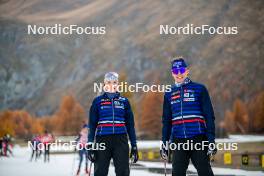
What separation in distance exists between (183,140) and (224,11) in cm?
19734

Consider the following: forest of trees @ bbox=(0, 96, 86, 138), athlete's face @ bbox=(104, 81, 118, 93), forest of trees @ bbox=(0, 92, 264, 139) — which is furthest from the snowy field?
forest of trees @ bbox=(0, 96, 86, 138)

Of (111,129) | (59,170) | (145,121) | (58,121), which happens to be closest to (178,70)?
(111,129)

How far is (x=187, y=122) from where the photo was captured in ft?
20.5

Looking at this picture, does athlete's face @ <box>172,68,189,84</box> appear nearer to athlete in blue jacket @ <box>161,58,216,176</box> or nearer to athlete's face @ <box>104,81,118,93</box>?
athlete in blue jacket @ <box>161,58,216,176</box>

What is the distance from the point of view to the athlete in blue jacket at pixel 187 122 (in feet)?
19.9

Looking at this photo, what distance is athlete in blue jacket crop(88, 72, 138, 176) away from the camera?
6797 mm

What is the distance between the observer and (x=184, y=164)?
20.1 ft

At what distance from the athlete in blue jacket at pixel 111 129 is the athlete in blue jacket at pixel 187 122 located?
608 millimetres

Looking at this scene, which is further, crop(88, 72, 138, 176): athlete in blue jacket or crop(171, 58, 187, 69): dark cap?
crop(88, 72, 138, 176): athlete in blue jacket

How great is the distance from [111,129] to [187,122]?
3.88ft

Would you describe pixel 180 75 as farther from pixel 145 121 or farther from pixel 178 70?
pixel 145 121

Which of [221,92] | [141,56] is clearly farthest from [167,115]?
[141,56]

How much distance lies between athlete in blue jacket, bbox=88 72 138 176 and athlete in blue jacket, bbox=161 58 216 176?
608 millimetres

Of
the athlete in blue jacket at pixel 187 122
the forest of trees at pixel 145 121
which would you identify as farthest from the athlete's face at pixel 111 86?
the forest of trees at pixel 145 121
